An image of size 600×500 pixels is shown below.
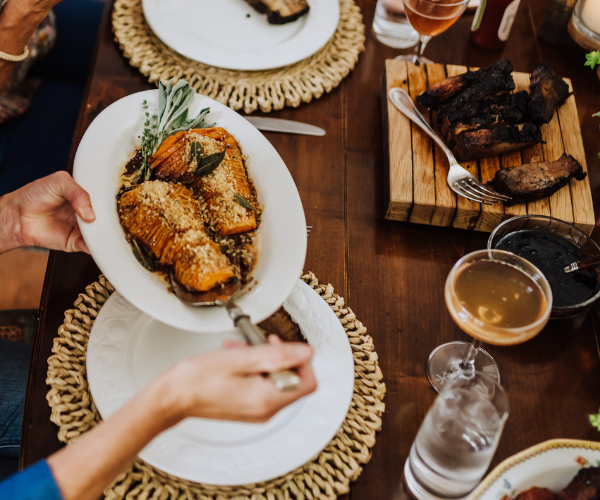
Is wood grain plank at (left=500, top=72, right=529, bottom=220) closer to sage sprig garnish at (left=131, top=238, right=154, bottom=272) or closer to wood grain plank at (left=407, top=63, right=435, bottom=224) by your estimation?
wood grain plank at (left=407, top=63, right=435, bottom=224)

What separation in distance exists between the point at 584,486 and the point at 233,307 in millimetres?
715

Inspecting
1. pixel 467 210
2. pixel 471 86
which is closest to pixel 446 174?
pixel 467 210

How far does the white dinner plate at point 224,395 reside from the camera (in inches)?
39.2

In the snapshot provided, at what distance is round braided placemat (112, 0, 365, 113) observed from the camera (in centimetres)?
167

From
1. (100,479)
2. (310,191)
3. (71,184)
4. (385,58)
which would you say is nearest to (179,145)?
(71,184)

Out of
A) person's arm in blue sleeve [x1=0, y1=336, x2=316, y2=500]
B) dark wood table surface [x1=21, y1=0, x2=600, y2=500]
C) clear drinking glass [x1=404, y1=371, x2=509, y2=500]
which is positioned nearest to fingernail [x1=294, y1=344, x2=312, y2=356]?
person's arm in blue sleeve [x1=0, y1=336, x2=316, y2=500]

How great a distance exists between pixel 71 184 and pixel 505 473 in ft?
3.44

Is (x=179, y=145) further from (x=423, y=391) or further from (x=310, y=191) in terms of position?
(x=423, y=391)

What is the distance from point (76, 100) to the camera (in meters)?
2.05

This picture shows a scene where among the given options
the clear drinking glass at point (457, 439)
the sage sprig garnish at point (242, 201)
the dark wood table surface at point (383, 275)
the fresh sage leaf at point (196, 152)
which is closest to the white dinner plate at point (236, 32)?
the dark wood table surface at point (383, 275)

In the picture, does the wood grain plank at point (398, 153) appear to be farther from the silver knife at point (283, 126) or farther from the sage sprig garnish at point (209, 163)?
the sage sprig garnish at point (209, 163)

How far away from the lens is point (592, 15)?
5.79 ft

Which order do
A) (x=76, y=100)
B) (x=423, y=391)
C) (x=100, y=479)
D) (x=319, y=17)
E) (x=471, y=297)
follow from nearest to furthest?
(x=100, y=479)
(x=471, y=297)
(x=423, y=391)
(x=319, y=17)
(x=76, y=100)

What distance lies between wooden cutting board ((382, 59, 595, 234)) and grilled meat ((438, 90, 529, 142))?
70 mm
